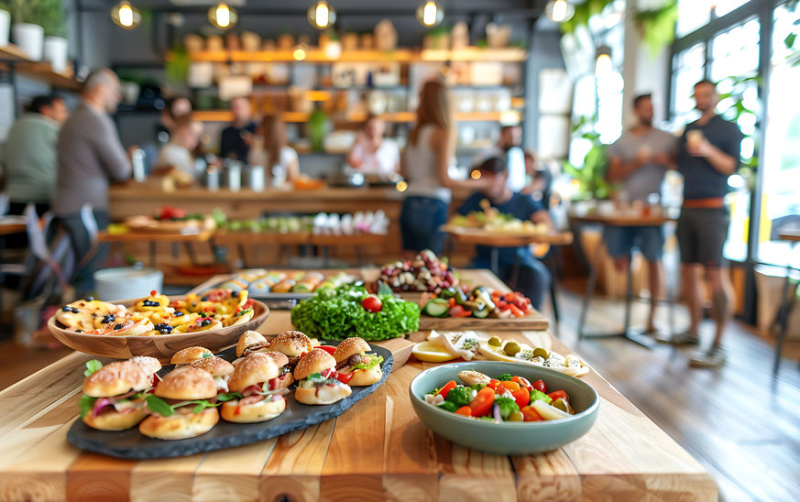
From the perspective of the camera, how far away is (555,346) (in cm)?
137

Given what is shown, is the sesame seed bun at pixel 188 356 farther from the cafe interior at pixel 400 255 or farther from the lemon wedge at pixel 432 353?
the lemon wedge at pixel 432 353

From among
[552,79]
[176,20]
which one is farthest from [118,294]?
[552,79]

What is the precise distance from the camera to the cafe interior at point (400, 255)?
0.82m

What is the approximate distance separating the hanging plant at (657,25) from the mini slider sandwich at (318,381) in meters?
5.78

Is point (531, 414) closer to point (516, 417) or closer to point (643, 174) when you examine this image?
point (516, 417)

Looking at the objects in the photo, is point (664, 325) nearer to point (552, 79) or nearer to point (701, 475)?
point (701, 475)

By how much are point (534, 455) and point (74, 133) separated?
3845 millimetres

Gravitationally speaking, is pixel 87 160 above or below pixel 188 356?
above

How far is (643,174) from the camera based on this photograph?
412 centimetres

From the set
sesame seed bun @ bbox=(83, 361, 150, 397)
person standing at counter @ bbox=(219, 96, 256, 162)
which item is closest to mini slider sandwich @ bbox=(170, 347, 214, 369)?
sesame seed bun @ bbox=(83, 361, 150, 397)

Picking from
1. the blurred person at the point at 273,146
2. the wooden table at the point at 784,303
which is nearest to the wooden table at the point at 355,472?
the wooden table at the point at 784,303

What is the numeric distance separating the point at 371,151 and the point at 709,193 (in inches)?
127

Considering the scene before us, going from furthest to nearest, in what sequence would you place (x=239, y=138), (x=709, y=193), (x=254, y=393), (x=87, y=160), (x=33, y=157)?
(x=239, y=138) → (x=33, y=157) → (x=87, y=160) → (x=709, y=193) → (x=254, y=393)

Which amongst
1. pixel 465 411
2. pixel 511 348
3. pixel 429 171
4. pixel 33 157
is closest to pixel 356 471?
pixel 465 411
